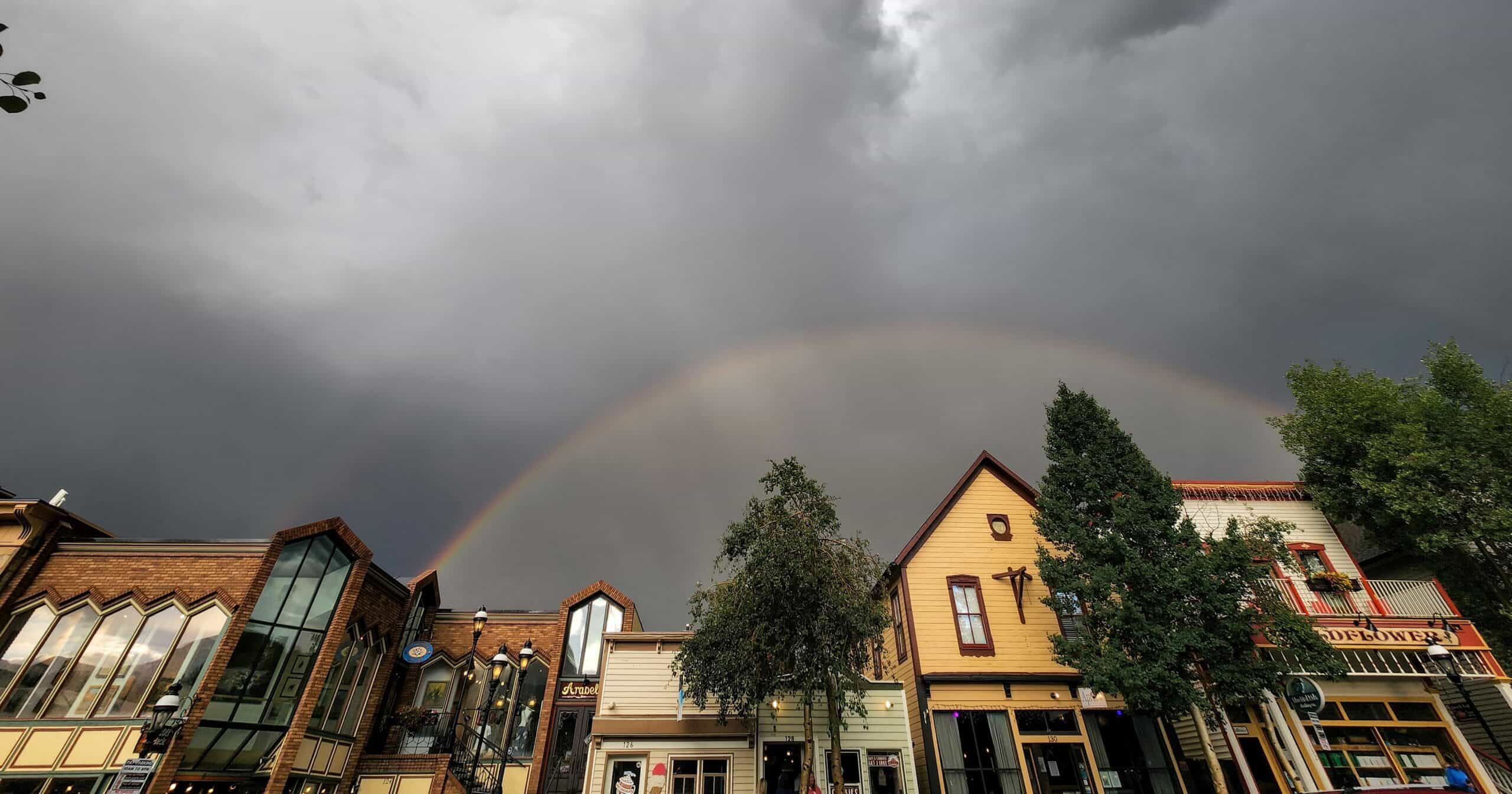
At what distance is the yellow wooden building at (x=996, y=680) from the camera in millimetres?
19156

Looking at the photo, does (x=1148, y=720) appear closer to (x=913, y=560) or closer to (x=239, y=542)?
(x=913, y=560)

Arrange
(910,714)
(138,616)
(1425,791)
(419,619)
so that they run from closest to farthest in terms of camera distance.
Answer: (1425,791)
(138,616)
(910,714)
(419,619)

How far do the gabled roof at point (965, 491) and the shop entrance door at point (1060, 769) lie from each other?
7347mm

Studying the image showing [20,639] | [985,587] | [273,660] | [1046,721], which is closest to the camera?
[20,639]

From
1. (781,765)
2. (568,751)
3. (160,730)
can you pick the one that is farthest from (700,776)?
(160,730)

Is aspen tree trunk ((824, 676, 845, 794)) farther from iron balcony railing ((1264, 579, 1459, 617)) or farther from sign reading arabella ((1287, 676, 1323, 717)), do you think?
iron balcony railing ((1264, 579, 1459, 617))

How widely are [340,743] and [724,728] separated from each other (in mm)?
12708

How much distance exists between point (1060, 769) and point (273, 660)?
25.1m

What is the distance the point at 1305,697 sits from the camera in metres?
17.9

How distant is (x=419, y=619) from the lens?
24.8 metres

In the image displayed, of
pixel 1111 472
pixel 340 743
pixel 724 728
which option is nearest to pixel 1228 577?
pixel 1111 472

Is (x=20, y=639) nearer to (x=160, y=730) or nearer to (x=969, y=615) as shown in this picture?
(x=160, y=730)

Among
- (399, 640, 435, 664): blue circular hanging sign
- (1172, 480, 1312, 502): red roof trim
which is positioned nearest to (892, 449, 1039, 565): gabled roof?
(1172, 480, 1312, 502): red roof trim

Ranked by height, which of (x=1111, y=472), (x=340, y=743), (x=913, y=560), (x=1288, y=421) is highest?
(x=1288, y=421)
